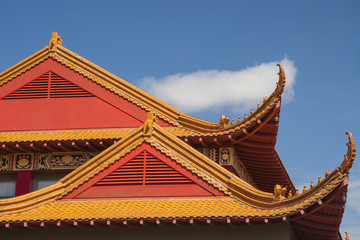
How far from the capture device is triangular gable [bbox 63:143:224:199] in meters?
19.9

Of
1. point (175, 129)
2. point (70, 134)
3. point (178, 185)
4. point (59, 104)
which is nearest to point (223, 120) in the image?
point (175, 129)

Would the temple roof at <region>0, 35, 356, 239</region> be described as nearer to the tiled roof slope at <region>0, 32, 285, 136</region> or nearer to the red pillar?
the tiled roof slope at <region>0, 32, 285, 136</region>

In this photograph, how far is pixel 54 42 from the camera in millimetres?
26516

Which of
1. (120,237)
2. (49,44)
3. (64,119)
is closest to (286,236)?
(120,237)

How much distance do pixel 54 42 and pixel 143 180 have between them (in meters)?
8.71

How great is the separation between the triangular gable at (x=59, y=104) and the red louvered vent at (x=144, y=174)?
4.20 m

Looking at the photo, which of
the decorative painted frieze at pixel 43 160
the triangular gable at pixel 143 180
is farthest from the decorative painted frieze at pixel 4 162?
the triangular gable at pixel 143 180

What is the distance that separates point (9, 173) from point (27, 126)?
174cm

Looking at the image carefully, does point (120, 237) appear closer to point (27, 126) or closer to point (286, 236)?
point (286, 236)

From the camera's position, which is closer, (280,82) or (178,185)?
(178,185)

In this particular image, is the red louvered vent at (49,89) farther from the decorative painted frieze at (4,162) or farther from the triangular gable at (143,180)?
the triangular gable at (143,180)

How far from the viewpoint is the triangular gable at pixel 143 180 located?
19859mm

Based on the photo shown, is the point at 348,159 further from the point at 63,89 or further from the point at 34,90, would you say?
the point at 34,90

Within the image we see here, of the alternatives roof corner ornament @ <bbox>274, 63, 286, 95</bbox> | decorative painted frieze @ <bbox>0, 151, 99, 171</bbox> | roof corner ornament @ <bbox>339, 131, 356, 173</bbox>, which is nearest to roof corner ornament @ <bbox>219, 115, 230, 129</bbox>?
roof corner ornament @ <bbox>274, 63, 286, 95</bbox>
